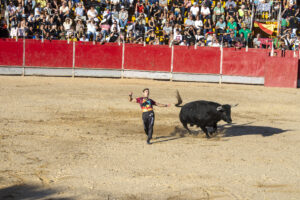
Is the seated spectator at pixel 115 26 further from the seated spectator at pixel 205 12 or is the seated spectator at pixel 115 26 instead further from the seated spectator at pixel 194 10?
the seated spectator at pixel 205 12

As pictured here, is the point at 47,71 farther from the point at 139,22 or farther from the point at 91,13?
the point at 139,22

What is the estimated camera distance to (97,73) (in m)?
23.5

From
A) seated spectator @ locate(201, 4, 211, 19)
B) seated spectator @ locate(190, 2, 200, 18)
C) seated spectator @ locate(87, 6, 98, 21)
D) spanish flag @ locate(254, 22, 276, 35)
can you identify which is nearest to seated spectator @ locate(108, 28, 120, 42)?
seated spectator @ locate(87, 6, 98, 21)

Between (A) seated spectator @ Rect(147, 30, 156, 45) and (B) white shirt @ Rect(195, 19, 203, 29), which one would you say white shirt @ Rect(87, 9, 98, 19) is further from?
(B) white shirt @ Rect(195, 19, 203, 29)

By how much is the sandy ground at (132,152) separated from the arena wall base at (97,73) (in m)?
5.51

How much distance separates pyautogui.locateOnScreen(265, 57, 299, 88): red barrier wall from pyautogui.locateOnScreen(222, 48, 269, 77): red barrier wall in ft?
1.23

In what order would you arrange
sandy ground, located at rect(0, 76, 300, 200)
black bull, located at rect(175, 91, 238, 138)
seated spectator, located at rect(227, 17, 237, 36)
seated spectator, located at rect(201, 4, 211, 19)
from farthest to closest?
seated spectator, located at rect(201, 4, 211, 19) < seated spectator, located at rect(227, 17, 237, 36) < black bull, located at rect(175, 91, 238, 138) < sandy ground, located at rect(0, 76, 300, 200)

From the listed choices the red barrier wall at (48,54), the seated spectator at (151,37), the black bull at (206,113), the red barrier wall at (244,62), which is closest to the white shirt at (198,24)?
the red barrier wall at (244,62)

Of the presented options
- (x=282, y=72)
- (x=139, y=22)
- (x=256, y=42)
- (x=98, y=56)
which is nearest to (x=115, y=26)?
(x=139, y=22)

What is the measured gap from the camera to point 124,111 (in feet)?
49.6

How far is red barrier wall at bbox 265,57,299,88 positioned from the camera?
2222 centimetres

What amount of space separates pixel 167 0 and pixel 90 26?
4.49 metres

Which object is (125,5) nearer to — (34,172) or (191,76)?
(191,76)

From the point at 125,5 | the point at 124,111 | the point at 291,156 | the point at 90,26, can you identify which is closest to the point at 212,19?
the point at 125,5
